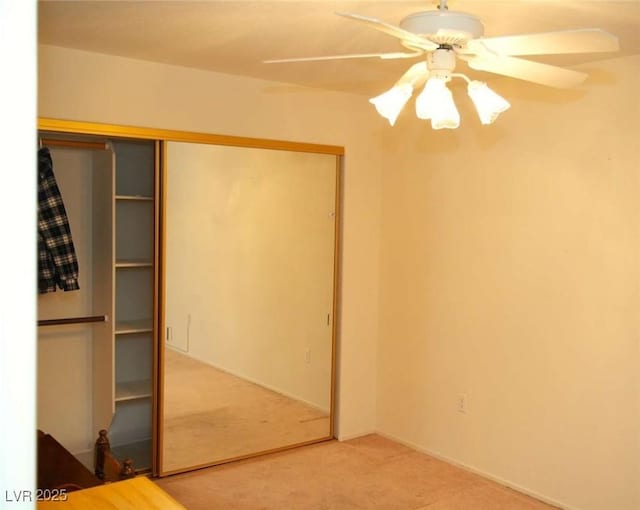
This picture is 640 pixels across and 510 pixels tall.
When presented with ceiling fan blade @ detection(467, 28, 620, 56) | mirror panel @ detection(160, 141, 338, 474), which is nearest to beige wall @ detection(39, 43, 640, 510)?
mirror panel @ detection(160, 141, 338, 474)

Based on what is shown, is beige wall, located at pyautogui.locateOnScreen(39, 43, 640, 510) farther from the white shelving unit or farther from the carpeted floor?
the white shelving unit

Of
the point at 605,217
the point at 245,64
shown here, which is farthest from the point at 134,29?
the point at 605,217

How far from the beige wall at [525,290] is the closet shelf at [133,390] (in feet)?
5.54

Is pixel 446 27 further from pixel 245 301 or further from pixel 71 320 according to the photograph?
pixel 71 320

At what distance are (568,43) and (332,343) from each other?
119 inches

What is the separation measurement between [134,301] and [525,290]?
7.89ft

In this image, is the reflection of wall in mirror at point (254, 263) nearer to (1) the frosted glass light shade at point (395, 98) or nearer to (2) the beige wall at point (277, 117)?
(2) the beige wall at point (277, 117)

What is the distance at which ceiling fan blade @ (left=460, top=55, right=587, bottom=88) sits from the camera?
6.80ft

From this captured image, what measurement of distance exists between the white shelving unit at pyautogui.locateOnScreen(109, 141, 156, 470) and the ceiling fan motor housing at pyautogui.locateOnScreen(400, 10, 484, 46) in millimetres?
2269

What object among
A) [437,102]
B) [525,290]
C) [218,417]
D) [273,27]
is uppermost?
[273,27]

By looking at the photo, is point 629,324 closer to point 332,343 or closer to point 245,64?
point 332,343

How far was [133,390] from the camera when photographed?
3881 mm

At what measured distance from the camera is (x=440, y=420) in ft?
13.6

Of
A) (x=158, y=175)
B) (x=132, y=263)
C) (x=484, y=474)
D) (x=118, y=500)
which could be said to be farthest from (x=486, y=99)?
(x=484, y=474)
